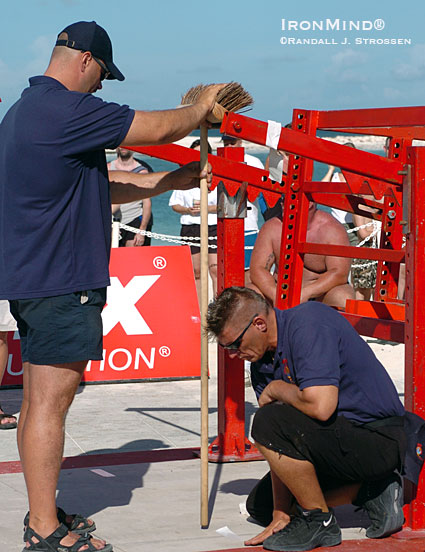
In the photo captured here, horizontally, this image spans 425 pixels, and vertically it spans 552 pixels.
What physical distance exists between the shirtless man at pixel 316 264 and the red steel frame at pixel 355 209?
2.77ft

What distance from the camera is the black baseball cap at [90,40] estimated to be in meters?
4.05

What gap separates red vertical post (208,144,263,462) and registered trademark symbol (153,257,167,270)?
3096 millimetres

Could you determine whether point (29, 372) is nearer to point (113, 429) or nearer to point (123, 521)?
point (123, 521)

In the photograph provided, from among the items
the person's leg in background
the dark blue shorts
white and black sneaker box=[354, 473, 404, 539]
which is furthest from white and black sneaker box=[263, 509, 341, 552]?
the person's leg in background

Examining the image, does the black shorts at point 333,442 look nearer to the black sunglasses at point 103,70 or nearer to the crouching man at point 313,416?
the crouching man at point 313,416

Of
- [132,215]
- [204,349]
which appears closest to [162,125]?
[204,349]

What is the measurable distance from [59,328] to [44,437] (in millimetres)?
449

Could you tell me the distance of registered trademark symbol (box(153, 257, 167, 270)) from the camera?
8.96m

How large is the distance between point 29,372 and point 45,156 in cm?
91

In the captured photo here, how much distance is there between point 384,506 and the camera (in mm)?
4312

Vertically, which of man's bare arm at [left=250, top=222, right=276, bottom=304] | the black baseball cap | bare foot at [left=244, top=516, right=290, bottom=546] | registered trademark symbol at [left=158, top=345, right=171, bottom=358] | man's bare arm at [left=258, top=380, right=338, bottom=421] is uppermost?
the black baseball cap

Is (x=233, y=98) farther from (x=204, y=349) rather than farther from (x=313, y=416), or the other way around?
(x=313, y=416)

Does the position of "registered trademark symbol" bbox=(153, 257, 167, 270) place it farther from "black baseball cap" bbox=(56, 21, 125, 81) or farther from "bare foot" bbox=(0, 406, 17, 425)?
"black baseball cap" bbox=(56, 21, 125, 81)

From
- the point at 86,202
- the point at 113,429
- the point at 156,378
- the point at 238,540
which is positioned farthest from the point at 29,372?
the point at 156,378
